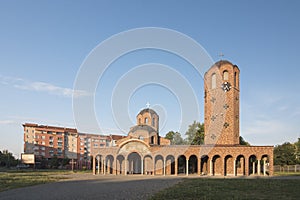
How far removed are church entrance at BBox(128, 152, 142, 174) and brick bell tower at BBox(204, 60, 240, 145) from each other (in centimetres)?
1044

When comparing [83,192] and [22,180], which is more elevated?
[83,192]

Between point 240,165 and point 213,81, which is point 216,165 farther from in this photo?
point 213,81

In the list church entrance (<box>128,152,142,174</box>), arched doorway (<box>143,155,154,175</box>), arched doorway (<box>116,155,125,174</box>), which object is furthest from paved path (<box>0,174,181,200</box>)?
church entrance (<box>128,152,142,174</box>)

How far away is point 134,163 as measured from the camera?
47.3 m

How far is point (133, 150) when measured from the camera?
135 ft

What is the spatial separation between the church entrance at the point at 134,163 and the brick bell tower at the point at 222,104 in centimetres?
1044

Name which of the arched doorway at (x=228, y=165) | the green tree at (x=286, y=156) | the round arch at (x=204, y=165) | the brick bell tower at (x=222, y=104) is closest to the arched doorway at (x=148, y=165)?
the round arch at (x=204, y=165)

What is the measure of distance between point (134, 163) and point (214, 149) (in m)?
12.9

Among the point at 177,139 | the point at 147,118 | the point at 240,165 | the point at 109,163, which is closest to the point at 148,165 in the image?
the point at 109,163

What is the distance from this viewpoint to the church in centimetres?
3966

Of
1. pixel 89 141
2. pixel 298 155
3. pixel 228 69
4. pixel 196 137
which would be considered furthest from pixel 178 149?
pixel 89 141

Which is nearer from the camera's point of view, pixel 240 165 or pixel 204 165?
pixel 240 165

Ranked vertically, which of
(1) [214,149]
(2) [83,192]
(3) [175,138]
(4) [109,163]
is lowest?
(4) [109,163]

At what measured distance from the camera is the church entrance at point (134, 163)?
46.1 metres
